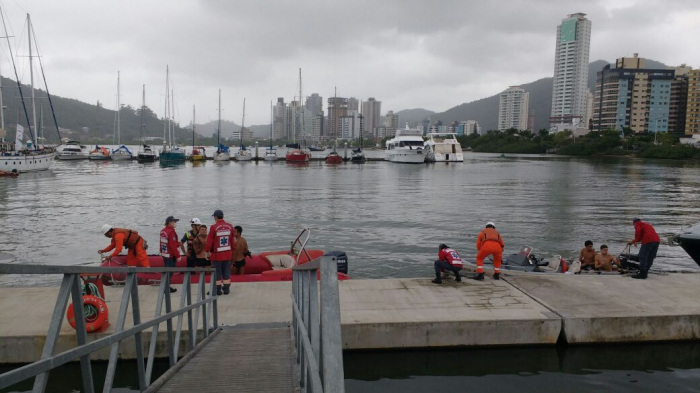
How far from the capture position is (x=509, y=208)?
32656mm

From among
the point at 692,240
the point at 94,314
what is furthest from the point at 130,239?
the point at 692,240

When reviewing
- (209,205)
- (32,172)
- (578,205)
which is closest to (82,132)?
(32,172)

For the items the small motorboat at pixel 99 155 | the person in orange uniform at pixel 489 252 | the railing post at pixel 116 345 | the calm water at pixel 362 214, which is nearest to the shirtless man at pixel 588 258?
the person in orange uniform at pixel 489 252

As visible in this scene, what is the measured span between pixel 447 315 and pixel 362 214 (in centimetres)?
2053

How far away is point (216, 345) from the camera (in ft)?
22.0

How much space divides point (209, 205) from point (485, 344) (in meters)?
27.0

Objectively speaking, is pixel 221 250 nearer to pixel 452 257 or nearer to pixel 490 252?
pixel 452 257

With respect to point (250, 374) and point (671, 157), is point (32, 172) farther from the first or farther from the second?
point (671, 157)

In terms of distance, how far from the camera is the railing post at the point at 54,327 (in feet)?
8.50

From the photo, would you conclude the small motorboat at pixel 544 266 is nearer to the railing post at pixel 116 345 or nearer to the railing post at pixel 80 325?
the railing post at pixel 116 345

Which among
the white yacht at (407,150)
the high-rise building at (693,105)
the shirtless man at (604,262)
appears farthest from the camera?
the high-rise building at (693,105)

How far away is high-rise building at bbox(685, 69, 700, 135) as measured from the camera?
171 m

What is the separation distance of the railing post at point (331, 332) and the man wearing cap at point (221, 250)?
7837 millimetres

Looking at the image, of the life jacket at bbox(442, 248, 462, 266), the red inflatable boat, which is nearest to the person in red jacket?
the life jacket at bbox(442, 248, 462, 266)
